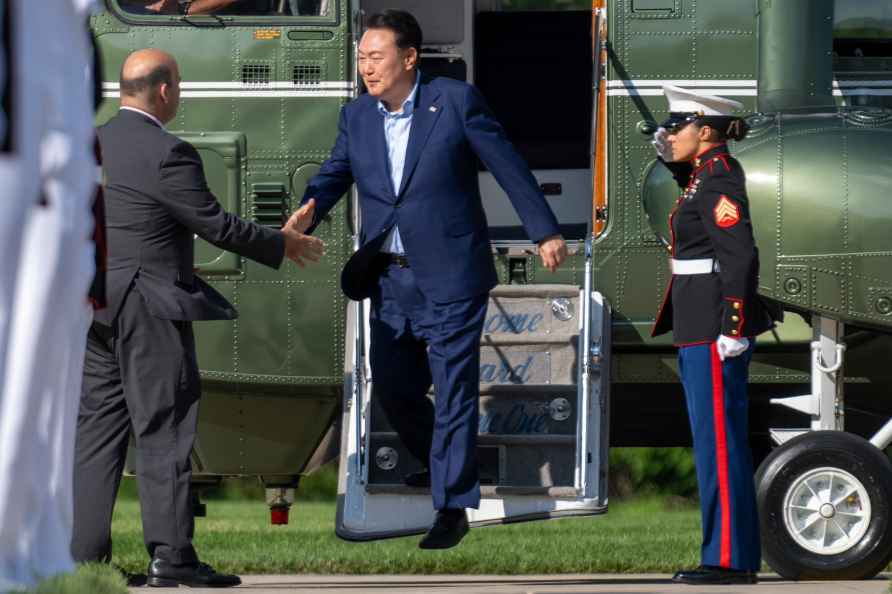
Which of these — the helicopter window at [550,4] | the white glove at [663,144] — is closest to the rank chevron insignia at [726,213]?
the white glove at [663,144]

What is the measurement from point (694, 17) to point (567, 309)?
60.2 inches

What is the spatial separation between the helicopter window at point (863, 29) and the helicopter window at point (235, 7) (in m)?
2.45

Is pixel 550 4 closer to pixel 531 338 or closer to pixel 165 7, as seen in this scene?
pixel 165 7

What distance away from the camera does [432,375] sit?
274 inches

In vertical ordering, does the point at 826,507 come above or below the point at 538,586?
above

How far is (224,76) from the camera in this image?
8.09 m

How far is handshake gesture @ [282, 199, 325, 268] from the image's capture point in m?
6.82

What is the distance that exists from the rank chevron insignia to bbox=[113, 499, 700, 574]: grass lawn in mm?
2960

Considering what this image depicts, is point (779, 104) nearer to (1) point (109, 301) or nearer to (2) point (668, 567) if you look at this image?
(2) point (668, 567)

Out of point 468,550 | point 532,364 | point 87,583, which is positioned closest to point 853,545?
point 532,364

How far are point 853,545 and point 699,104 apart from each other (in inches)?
78.5

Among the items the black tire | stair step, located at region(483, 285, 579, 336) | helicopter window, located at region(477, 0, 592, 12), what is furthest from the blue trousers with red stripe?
helicopter window, located at region(477, 0, 592, 12)

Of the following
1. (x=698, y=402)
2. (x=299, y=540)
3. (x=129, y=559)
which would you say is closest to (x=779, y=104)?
(x=698, y=402)

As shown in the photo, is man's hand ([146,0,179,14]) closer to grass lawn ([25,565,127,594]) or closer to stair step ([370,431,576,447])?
stair step ([370,431,576,447])
